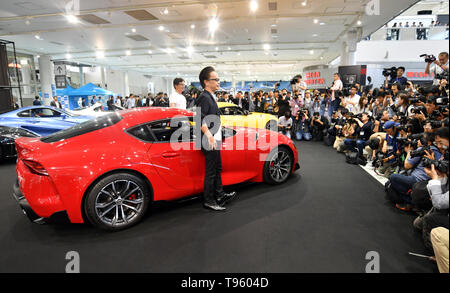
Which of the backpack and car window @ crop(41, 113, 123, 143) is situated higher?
car window @ crop(41, 113, 123, 143)

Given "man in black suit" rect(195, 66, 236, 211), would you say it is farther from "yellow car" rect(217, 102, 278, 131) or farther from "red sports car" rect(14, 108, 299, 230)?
"yellow car" rect(217, 102, 278, 131)

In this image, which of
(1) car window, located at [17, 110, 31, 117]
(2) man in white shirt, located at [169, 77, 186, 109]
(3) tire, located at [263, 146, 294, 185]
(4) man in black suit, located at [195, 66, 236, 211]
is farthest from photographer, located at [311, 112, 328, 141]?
(1) car window, located at [17, 110, 31, 117]

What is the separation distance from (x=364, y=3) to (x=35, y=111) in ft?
31.6

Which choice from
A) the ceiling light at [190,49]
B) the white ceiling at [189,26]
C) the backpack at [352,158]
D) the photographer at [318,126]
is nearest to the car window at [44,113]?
the white ceiling at [189,26]

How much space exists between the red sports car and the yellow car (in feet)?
11.5

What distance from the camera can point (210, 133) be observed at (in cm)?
286

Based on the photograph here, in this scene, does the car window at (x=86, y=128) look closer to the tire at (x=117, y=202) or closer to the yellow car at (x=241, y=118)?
the tire at (x=117, y=202)

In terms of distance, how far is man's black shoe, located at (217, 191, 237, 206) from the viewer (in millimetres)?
3129

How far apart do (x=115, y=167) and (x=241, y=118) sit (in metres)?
4.95

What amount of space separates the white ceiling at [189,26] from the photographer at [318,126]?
348 centimetres

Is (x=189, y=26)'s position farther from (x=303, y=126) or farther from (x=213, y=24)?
(x=303, y=126)

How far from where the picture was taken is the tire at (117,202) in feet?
7.95

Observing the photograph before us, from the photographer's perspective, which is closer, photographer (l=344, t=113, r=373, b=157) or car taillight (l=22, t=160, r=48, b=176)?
car taillight (l=22, t=160, r=48, b=176)
